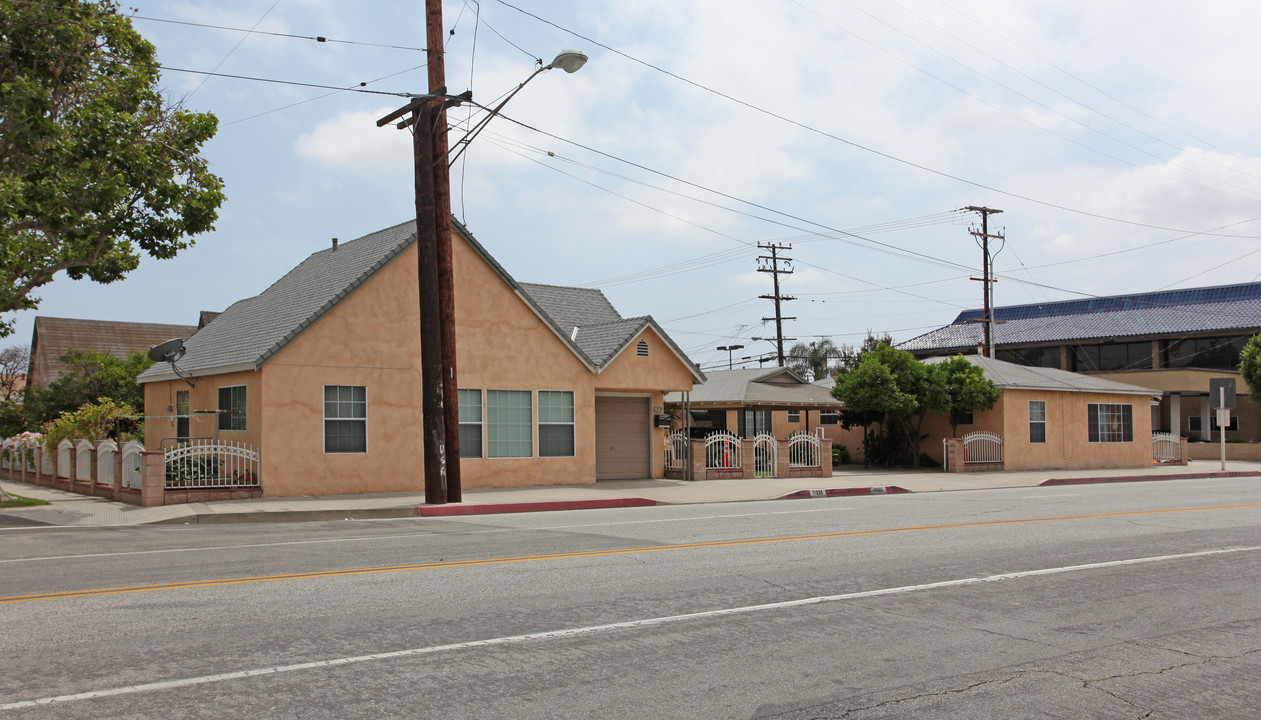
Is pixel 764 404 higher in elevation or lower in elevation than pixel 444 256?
lower

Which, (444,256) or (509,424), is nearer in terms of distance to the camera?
(444,256)

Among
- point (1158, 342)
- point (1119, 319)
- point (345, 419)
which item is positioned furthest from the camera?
point (1119, 319)

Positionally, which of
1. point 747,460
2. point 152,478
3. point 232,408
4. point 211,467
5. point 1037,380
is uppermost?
point 1037,380

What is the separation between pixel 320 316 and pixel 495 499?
531 cm

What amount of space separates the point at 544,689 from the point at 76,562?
7560 millimetres

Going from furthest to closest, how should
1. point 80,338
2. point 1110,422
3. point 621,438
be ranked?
point 80,338
point 1110,422
point 621,438

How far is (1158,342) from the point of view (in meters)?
60.5

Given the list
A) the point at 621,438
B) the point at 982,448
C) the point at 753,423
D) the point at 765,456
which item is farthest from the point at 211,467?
the point at 753,423

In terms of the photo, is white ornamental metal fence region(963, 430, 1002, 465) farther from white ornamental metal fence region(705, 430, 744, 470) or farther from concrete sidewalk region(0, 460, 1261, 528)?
white ornamental metal fence region(705, 430, 744, 470)

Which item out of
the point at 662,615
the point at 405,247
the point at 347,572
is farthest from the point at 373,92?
the point at 662,615

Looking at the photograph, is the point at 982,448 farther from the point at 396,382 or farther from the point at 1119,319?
the point at 1119,319

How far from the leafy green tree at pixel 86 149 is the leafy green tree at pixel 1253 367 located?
49.7 metres

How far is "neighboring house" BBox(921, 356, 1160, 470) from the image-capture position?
34.0m

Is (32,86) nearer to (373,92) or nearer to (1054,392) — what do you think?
(373,92)
